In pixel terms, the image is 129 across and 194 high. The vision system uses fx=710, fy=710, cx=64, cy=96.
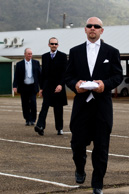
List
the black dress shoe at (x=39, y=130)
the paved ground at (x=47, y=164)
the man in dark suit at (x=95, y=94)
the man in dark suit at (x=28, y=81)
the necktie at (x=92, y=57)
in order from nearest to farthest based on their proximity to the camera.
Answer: the man in dark suit at (x=95, y=94) → the necktie at (x=92, y=57) → the paved ground at (x=47, y=164) → the black dress shoe at (x=39, y=130) → the man in dark suit at (x=28, y=81)

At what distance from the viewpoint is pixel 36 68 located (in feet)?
56.2

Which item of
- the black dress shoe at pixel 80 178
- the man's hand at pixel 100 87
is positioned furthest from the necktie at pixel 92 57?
the black dress shoe at pixel 80 178

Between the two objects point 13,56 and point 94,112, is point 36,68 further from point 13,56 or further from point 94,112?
point 13,56

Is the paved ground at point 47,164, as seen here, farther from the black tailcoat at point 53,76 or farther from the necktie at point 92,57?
the necktie at point 92,57

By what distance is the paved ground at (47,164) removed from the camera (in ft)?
28.1

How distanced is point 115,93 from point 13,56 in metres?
11.1

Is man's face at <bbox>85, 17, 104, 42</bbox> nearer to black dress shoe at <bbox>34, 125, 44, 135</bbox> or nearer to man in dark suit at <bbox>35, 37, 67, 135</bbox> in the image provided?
man in dark suit at <bbox>35, 37, 67, 135</bbox>

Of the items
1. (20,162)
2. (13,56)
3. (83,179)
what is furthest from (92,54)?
(13,56)

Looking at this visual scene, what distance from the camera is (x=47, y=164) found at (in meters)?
10.4

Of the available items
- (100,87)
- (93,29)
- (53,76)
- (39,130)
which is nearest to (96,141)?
(100,87)

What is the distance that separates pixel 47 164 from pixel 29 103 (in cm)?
722

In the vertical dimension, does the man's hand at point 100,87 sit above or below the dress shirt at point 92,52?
below

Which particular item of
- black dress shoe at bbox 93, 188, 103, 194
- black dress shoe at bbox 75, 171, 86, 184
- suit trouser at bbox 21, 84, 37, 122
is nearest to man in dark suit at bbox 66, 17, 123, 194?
black dress shoe at bbox 93, 188, 103, 194

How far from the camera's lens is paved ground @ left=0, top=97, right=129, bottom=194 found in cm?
858
